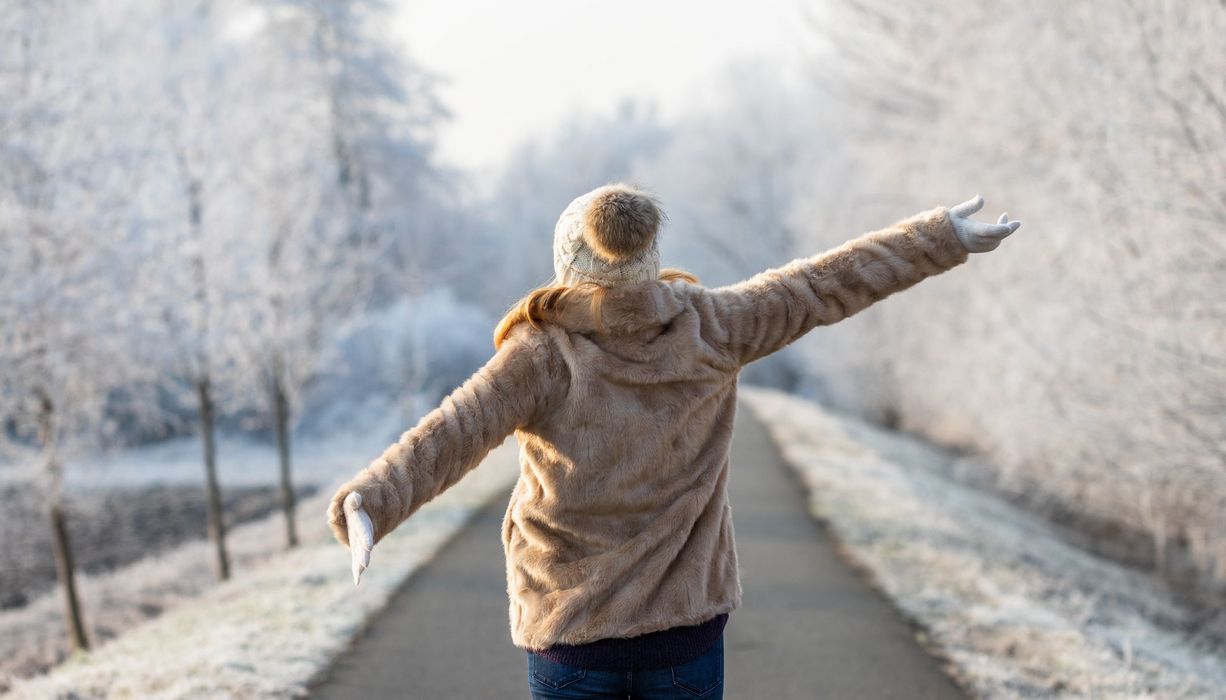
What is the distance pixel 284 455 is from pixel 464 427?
467 inches

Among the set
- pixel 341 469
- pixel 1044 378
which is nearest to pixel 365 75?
pixel 341 469

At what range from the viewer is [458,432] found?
2508 millimetres

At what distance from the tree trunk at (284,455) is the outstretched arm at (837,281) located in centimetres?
1116

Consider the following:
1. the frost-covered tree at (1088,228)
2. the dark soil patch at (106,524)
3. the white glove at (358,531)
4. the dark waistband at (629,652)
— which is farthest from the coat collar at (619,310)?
the dark soil patch at (106,524)

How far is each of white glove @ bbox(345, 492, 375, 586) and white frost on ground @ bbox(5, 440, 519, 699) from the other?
9.70 ft

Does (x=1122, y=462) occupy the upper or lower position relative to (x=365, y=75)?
lower

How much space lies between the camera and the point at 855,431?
68.0 feet

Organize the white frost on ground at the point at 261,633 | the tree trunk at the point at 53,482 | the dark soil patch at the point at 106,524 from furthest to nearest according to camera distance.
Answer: the dark soil patch at the point at 106,524
the tree trunk at the point at 53,482
the white frost on ground at the point at 261,633

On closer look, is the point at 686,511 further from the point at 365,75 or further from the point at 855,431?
the point at 365,75

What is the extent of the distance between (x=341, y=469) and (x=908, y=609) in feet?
55.9

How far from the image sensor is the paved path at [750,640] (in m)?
5.24

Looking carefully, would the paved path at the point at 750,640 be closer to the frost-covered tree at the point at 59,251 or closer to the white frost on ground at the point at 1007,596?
the white frost on ground at the point at 1007,596

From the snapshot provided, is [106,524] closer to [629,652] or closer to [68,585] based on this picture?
[68,585]

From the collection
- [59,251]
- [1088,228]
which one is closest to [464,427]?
[59,251]
